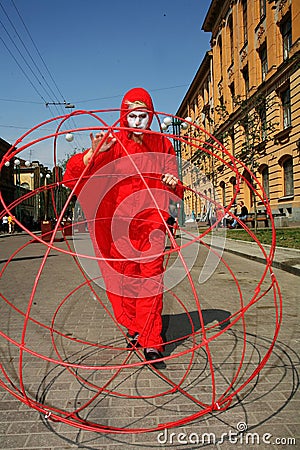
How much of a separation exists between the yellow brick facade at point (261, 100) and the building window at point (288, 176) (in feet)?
0.19

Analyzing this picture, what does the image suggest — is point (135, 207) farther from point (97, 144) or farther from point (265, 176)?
point (265, 176)

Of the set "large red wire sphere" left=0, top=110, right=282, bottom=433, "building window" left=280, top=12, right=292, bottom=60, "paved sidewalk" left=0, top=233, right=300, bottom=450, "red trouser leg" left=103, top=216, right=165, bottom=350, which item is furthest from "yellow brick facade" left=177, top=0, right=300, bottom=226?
"red trouser leg" left=103, top=216, right=165, bottom=350

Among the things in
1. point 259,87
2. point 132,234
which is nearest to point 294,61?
point 259,87

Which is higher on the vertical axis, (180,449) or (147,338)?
(147,338)

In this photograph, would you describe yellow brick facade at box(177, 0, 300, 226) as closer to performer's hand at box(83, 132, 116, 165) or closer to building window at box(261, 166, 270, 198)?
building window at box(261, 166, 270, 198)

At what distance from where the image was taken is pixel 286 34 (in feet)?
83.1

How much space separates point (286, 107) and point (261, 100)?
3.10 metres

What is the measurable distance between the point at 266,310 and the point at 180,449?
13.2 ft

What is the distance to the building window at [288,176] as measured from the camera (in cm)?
2514

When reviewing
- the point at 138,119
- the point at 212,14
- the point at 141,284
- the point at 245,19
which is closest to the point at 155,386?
the point at 141,284

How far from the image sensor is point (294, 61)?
23453mm

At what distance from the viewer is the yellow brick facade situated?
23.4m

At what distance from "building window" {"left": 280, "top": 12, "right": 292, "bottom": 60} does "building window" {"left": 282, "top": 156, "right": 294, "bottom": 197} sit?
19.9 feet

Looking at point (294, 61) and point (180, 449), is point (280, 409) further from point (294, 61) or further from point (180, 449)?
point (294, 61)
